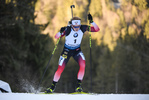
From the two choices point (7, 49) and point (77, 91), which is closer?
point (77, 91)

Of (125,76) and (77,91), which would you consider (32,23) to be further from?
(125,76)

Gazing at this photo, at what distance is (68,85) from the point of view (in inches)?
2106

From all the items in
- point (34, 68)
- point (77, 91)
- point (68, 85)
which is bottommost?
point (68, 85)

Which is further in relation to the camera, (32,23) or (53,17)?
(53,17)

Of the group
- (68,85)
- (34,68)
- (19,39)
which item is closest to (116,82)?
(68,85)

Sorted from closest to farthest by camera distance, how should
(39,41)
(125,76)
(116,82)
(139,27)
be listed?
(139,27)
(39,41)
(125,76)
(116,82)

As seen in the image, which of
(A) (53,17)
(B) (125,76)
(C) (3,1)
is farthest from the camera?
(A) (53,17)

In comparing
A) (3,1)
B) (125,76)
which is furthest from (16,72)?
(125,76)

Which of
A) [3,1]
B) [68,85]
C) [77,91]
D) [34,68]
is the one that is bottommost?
[68,85]

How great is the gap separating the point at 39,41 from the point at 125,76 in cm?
3070

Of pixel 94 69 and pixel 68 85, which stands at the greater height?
pixel 94 69

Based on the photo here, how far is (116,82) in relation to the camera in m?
50.9

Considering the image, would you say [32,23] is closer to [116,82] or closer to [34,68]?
[34,68]

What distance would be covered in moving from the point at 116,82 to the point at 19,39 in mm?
36399
